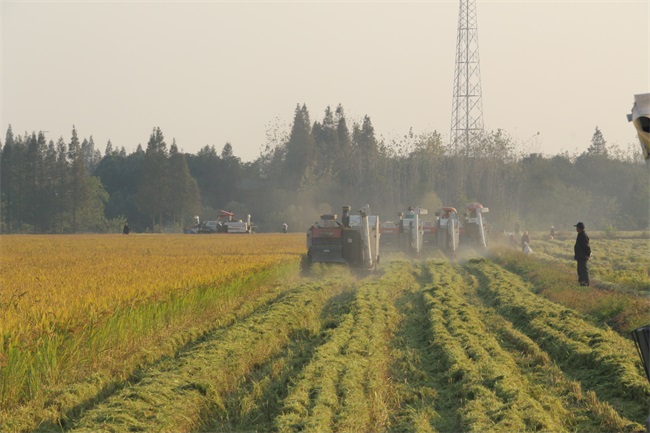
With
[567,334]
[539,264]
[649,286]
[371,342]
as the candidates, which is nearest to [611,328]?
[567,334]

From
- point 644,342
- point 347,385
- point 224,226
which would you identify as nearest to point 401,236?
point 347,385

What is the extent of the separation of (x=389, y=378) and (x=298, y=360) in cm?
Result: 159

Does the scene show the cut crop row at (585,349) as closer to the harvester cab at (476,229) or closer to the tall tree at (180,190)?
the harvester cab at (476,229)

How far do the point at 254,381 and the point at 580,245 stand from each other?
1424 cm

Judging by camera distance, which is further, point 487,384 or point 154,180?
point 154,180

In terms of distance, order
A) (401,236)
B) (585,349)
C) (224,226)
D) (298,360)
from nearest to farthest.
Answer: (298,360), (585,349), (401,236), (224,226)

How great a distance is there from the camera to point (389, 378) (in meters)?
11.4

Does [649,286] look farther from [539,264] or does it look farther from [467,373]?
[467,373]

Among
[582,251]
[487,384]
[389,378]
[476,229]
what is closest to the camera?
[487,384]

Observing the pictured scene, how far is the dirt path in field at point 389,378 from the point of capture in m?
9.10

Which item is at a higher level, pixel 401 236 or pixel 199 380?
pixel 401 236

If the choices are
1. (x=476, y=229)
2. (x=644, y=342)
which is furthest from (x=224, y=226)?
(x=644, y=342)

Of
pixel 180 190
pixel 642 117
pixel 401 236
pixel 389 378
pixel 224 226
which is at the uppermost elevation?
pixel 180 190

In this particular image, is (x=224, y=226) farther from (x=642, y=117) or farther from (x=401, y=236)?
(x=642, y=117)
